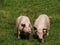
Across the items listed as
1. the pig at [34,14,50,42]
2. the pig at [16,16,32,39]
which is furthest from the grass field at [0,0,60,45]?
the pig at [16,16,32,39]

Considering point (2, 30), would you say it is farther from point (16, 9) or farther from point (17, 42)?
point (16, 9)

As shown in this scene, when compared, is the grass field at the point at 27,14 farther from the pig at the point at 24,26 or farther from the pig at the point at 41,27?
the pig at the point at 24,26

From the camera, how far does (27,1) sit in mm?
16594

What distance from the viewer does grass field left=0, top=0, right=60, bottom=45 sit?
37.2 feet

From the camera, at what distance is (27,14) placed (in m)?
14.8

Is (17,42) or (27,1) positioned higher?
(27,1)

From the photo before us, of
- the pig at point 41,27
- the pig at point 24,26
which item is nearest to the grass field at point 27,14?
the pig at point 41,27

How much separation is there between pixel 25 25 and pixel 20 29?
312 millimetres

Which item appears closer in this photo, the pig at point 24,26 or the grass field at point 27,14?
the pig at point 24,26

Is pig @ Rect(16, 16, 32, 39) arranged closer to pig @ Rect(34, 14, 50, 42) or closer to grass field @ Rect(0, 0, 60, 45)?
pig @ Rect(34, 14, 50, 42)

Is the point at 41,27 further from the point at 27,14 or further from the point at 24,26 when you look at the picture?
the point at 27,14

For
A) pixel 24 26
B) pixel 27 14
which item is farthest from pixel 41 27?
pixel 27 14

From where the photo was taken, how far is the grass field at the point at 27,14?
11336 millimetres

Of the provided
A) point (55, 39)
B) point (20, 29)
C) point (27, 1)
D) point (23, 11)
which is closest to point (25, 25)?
point (20, 29)
